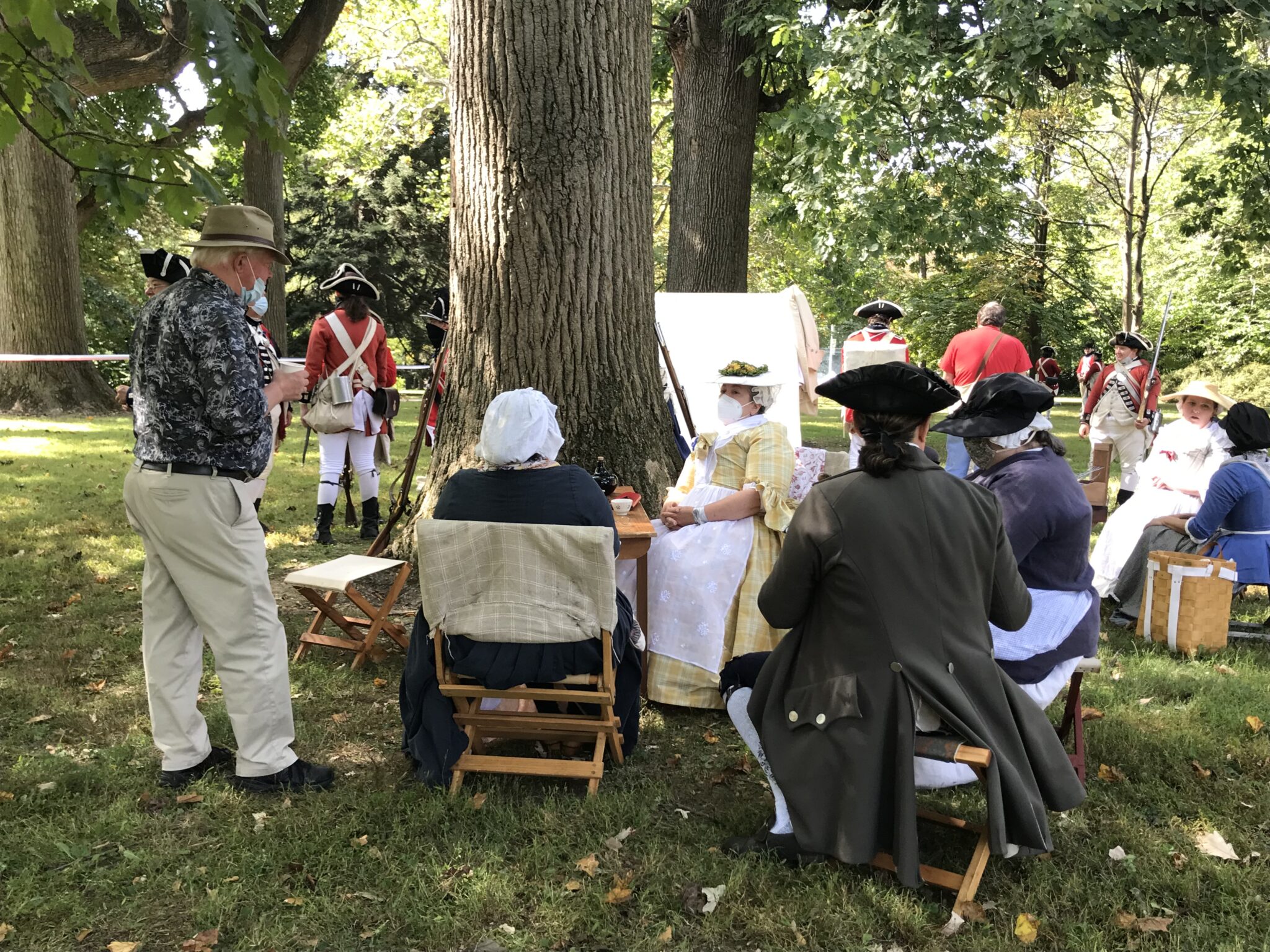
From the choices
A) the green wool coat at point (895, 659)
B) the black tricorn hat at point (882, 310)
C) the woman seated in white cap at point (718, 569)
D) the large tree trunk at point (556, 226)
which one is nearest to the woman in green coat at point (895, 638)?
the green wool coat at point (895, 659)

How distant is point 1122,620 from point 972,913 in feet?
12.5

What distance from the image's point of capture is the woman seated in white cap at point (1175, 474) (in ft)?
20.5

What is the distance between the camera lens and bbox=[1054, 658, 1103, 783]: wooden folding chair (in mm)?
3846

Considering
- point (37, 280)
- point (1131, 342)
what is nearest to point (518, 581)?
A: point (1131, 342)

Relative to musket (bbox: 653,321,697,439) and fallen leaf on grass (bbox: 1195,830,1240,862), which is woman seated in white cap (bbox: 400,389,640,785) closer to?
fallen leaf on grass (bbox: 1195,830,1240,862)

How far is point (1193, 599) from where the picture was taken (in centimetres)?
541

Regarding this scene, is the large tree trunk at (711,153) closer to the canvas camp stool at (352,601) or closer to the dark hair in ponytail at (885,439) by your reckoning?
the canvas camp stool at (352,601)

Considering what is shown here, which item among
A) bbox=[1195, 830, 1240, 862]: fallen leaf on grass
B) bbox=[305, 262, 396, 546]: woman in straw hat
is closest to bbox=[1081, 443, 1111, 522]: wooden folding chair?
bbox=[1195, 830, 1240, 862]: fallen leaf on grass

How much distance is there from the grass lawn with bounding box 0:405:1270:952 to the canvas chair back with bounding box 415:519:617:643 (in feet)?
2.20

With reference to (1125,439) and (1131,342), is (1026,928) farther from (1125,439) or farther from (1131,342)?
(1131,342)

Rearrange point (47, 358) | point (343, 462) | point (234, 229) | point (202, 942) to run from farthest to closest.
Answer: point (47, 358)
point (343, 462)
point (234, 229)
point (202, 942)

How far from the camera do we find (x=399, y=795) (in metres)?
3.62

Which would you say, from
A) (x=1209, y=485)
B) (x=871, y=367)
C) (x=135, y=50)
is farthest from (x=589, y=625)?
(x=135, y=50)

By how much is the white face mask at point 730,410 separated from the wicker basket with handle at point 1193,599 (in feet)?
8.66
